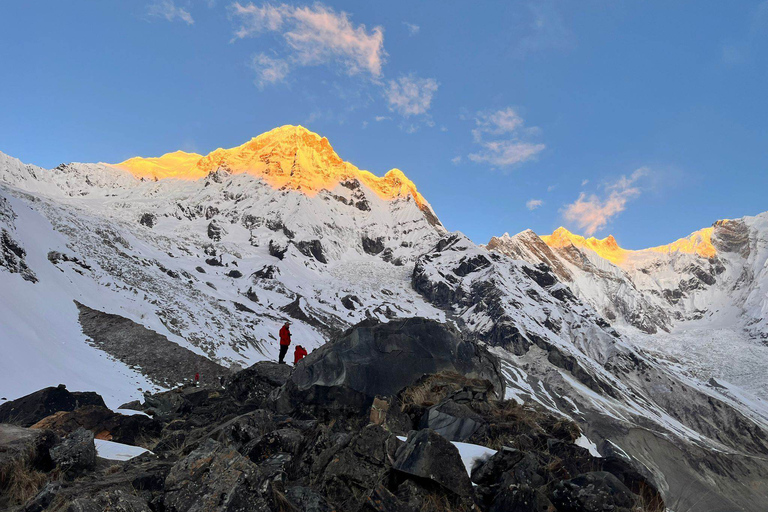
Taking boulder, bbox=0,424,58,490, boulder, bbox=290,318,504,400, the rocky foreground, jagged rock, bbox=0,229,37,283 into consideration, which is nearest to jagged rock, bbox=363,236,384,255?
jagged rock, bbox=0,229,37,283

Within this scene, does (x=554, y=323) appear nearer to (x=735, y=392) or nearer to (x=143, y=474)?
(x=735, y=392)

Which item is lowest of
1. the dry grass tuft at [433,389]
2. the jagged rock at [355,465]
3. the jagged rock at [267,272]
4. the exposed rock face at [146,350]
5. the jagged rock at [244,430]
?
the jagged rock at [355,465]

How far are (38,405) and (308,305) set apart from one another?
67.1 m

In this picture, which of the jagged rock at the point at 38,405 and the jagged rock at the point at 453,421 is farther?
the jagged rock at the point at 38,405

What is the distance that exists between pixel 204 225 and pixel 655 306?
20858 centimetres

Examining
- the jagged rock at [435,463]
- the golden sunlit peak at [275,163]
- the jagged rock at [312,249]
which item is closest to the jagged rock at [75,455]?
the jagged rock at [435,463]

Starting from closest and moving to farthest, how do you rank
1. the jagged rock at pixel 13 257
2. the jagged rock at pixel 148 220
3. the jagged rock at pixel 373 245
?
the jagged rock at pixel 13 257 → the jagged rock at pixel 148 220 → the jagged rock at pixel 373 245

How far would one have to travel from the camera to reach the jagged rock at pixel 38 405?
1048 cm

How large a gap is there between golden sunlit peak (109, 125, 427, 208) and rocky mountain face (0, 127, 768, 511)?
3.13ft

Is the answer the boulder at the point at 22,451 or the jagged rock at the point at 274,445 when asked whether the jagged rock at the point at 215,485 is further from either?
the boulder at the point at 22,451

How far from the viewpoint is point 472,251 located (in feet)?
487

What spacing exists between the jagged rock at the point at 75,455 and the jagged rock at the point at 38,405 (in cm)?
633

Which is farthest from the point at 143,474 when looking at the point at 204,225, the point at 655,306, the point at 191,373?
the point at 655,306

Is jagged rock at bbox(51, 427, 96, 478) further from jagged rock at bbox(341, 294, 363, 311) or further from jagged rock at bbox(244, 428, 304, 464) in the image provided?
jagged rock at bbox(341, 294, 363, 311)
